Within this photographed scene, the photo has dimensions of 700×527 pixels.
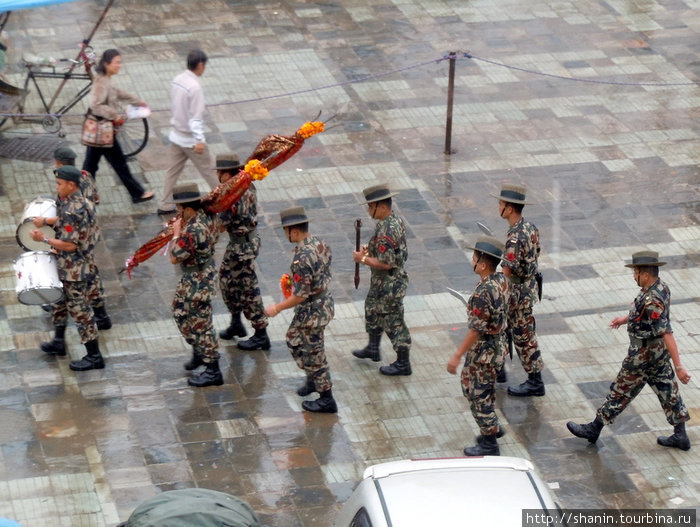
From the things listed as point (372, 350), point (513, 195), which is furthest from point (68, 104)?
point (513, 195)

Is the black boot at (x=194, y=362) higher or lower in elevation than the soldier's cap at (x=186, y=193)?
lower

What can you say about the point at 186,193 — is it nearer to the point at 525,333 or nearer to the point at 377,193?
the point at 377,193

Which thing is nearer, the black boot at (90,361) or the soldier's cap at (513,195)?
the soldier's cap at (513,195)

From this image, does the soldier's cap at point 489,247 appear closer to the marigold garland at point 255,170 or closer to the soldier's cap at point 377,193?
the soldier's cap at point 377,193

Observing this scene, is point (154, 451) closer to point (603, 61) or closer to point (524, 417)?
point (524, 417)

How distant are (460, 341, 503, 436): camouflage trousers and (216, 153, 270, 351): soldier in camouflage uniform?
2086 millimetres

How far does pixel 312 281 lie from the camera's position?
31.3 feet

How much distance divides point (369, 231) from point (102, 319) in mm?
3011

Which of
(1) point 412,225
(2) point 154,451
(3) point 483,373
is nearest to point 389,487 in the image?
(3) point 483,373

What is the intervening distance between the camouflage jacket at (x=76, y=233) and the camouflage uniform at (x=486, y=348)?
3166 mm

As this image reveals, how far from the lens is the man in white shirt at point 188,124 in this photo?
1232cm

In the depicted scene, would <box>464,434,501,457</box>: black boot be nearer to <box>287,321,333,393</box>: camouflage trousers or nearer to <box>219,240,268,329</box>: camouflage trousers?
<box>287,321,333,393</box>: camouflage trousers

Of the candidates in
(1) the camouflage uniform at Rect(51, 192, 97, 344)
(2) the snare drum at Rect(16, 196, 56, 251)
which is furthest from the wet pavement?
(2) the snare drum at Rect(16, 196, 56, 251)

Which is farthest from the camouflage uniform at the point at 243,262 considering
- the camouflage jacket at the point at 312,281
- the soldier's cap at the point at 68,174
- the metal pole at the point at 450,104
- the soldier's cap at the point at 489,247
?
the metal pole at the point at 450,104
